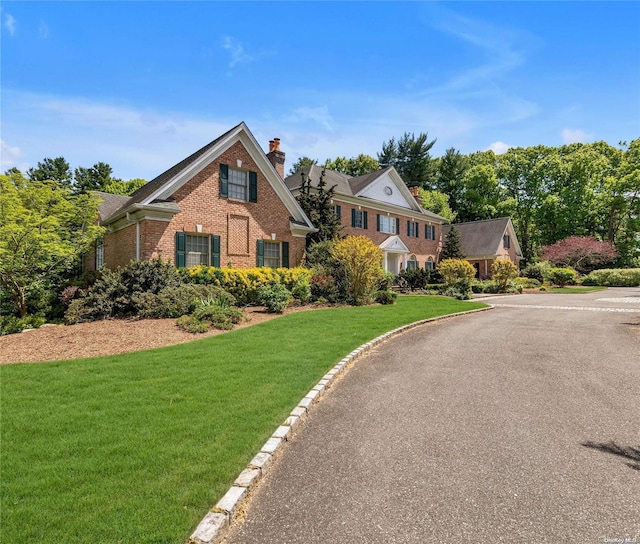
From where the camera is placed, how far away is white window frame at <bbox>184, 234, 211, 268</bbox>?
632 inches

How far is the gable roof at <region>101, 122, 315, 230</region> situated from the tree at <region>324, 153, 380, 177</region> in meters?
34.0

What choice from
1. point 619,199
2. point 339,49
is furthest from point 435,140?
point 339,49

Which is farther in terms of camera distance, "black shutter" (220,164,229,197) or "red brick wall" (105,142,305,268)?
"black shutter" (220,164,229,197)

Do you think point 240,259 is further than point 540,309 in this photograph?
Yes

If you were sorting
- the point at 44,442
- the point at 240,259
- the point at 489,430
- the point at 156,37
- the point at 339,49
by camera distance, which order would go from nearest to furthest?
the point at 44,442 → the point at 489,430 → the point at 156,37 → the point at 339,49 → the point at 240,259

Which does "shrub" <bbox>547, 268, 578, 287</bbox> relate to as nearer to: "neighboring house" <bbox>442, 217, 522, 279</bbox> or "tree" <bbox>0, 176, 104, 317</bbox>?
"neighboring house" <bbox>442, 217, 522, 279</bbox>

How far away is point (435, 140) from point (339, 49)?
44.0 meters

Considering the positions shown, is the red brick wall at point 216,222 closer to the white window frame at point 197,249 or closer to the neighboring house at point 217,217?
the neighboring house at point 217,217

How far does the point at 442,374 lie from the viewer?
651cm

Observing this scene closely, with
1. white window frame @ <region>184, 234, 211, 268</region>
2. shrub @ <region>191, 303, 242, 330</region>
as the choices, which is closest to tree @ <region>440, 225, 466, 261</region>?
white window frame @ <region>184, 234, 211, 268</region>

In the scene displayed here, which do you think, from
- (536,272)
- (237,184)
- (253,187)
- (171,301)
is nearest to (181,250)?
(237,184)

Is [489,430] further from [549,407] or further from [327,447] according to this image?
[327,447]

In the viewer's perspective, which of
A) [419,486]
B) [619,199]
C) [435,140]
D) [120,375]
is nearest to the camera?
[419,486]

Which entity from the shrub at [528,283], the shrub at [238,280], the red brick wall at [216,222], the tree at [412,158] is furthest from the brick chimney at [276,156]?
the tree at [412,158]
